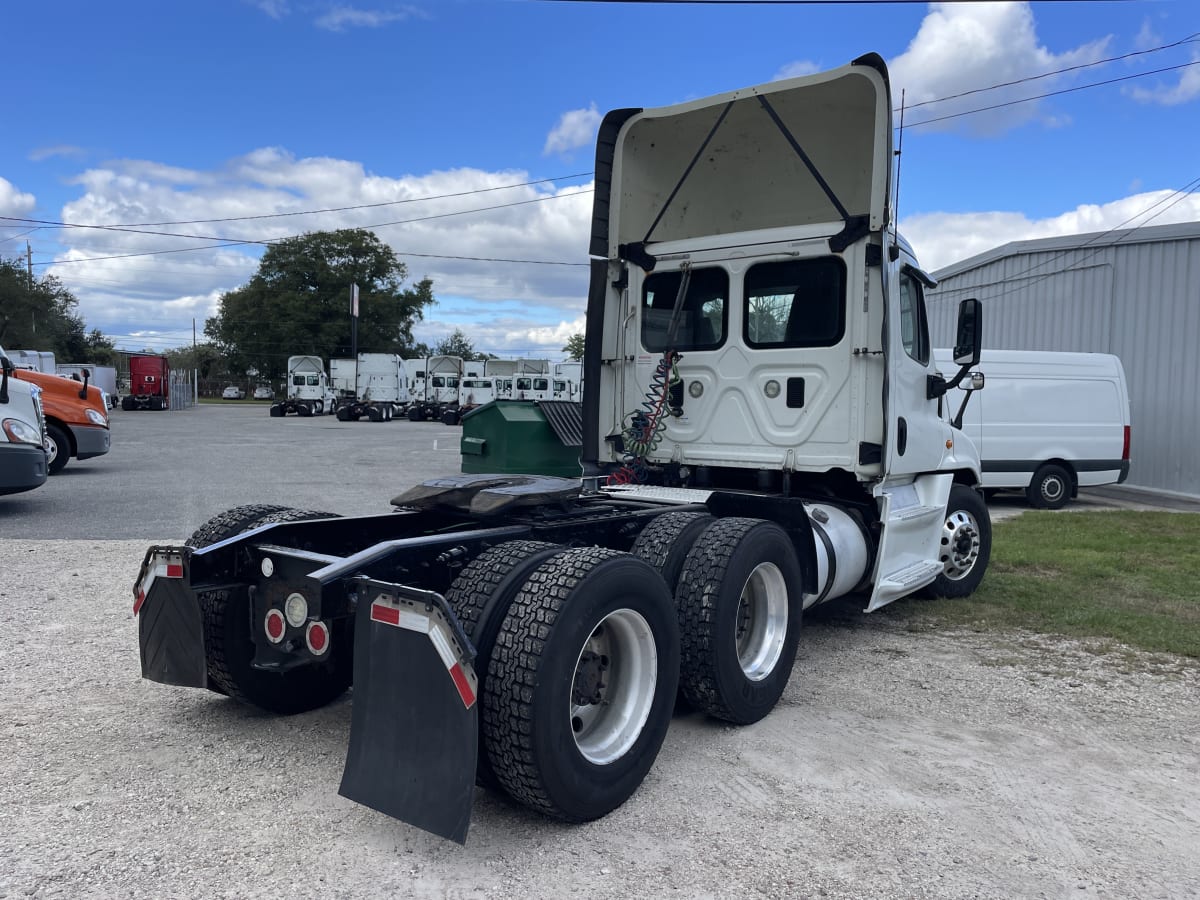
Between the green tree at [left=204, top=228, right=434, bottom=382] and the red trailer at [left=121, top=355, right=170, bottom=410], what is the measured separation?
882 inches

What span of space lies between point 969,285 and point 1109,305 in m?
4.06

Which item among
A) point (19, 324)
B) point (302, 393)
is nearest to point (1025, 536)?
point (302, 393)

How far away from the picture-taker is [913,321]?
6.00m

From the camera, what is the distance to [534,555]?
11.6ft

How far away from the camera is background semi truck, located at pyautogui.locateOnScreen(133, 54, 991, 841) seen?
3.09 metres

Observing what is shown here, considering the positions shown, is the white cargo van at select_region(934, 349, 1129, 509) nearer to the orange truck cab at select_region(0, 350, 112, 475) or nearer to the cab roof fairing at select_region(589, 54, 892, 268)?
the cab roof fairing at select_region(589, 54, 892, 268)

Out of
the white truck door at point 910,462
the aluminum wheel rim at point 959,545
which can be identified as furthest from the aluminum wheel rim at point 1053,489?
the white truck door at point 910,462

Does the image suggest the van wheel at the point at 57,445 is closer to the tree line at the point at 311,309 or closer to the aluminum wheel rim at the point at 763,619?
the aluminum wheel rim at the point at 763,619

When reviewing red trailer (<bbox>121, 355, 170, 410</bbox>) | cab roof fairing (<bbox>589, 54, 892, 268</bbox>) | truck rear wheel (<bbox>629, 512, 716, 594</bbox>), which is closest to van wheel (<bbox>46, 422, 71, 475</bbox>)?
cab roof fairing (<bbox>589, 54, 892, 268</bbox>)

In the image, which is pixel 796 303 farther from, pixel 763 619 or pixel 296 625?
pixel 296 625

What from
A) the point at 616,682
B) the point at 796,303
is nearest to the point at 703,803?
the point at 616,682

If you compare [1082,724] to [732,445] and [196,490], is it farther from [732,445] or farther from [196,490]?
[196,490]

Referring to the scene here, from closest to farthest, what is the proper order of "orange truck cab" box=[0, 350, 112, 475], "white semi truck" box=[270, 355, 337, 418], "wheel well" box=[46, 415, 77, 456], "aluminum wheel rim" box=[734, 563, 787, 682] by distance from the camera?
"aluminum wheel rim" box=[734, 563, 787, 682] < "orange truck cab" box=[0, 350, 112, 475] < "wheel well" box=[46, 415, 77, 456] < "white semi truck" box=[270, 355, 337, 418]

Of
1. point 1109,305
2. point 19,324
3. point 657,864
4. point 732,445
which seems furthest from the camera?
point 19,324
